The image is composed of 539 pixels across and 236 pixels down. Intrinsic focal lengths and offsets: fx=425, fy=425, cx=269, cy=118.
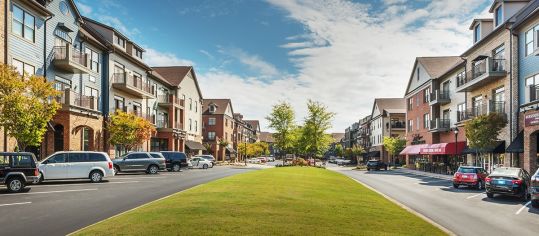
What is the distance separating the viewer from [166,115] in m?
54.6

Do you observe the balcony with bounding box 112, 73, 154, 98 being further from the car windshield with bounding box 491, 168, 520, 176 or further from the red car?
the car windshield with bounding box 491, 168, 520, 176

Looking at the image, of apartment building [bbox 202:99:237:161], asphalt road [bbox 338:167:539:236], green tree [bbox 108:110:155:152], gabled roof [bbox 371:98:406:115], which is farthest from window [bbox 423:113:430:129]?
apartment building [bbox 202:99:237:161]

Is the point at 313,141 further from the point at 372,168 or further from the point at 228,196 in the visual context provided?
the point at 228,196

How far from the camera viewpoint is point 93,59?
117ft

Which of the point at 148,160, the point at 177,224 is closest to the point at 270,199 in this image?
the point at 177,224

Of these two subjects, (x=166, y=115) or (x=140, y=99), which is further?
(x=166, y=115)

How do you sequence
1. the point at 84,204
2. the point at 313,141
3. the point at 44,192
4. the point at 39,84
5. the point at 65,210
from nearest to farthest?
the point at 65,210, the point at 84,204, the point at 44,192, the point at 39,84, the point at 313,141

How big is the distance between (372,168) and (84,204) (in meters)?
45.8

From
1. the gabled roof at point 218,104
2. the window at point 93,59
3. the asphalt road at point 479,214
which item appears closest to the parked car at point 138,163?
the window at point 93,59

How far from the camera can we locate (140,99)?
45.8m

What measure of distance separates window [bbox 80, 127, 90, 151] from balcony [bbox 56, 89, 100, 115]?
1516 millimetres

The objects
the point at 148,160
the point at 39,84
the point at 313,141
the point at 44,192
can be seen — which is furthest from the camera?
the point at 313,141

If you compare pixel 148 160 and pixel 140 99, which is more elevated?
pixel 140 99

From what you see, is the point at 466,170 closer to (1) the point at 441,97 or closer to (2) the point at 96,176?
(2) the point at 96,176
